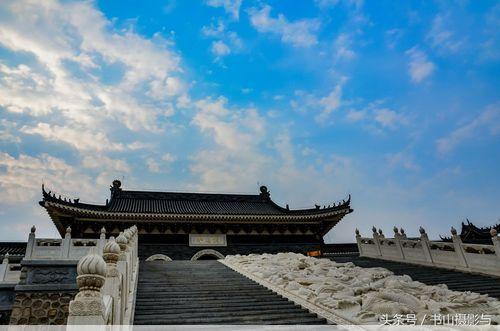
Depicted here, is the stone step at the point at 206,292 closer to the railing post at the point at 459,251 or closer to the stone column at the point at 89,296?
the stone column at the point at 89,296

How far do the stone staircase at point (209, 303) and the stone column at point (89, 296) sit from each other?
8.65 feet

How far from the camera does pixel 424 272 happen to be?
11391mm

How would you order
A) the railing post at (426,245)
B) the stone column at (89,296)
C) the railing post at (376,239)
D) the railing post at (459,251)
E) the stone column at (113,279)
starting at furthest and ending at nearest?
the railing post at (376,239) → the railing post at (426,245) → the railing post at (459,251) → the stone column at (113,279) → the stone column at (89,296)

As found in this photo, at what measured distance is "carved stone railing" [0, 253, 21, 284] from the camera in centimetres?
1101

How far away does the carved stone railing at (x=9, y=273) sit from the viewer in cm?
1101

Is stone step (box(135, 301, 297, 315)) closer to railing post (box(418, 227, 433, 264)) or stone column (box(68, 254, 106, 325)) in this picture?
stone column (box(68, 254, 106, 325))

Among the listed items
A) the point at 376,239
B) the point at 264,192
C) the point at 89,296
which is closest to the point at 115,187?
the point at 264,192

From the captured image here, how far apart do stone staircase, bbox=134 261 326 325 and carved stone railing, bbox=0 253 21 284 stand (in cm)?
456

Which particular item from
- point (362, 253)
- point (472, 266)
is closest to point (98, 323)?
point (472, 266)

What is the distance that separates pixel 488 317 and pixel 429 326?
121 centimetres

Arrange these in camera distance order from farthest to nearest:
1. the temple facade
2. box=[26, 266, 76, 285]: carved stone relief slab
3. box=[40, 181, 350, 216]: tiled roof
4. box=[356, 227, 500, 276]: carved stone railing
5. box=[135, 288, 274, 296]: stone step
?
box=[40, 181, 350, 216]: tiled roof → the temple facade → box=[356, 227, 500, 276]: carved stone railing → box=[26, 266, 76, 285]: carved stone relief slab → box=[135, 288, 274, 296]: stone step

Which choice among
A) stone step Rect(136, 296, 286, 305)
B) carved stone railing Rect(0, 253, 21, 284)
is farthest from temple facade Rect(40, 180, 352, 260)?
stone step Rect(136, 296, 286, 305)

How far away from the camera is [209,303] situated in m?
6.71

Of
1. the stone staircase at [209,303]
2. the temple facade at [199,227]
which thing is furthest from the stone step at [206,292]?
the temple facade at [199,227]
